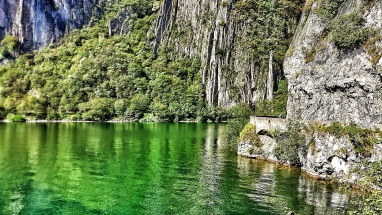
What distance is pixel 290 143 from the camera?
6122 centimetres

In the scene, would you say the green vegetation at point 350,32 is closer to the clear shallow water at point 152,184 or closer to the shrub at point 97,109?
the clear shallow water at point 152,184

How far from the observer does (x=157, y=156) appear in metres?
75.1

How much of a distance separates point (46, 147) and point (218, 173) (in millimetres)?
42350

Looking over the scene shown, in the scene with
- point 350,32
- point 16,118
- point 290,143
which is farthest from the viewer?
point 16,118

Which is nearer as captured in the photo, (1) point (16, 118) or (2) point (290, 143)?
(2) point (290, 143)

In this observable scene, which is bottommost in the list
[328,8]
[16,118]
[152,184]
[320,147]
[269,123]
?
[152,184]

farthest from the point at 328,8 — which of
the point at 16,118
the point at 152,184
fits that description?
the point at 16,118

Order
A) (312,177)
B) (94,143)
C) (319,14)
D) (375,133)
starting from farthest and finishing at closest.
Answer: (94,143)
(319,14)
(312,177)
(375,133)

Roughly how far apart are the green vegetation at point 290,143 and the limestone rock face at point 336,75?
22.4ft

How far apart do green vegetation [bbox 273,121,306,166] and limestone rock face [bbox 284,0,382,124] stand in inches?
268

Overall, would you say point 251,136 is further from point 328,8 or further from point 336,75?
point 328,8

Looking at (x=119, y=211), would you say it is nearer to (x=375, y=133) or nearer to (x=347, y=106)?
(x=375, y=133)

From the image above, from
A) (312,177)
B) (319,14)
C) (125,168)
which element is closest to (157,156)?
(125,168)

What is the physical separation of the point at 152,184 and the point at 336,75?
33474 mm
